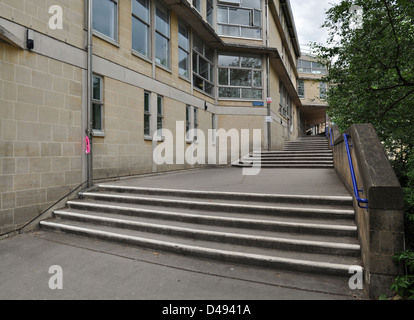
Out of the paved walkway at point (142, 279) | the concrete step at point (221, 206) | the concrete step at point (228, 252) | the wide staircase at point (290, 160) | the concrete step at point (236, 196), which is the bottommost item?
the paved walkway at point (142, 279)

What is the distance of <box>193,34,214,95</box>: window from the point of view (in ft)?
44.8

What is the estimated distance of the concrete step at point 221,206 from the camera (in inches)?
177

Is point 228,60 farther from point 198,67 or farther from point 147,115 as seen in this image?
point 147,115

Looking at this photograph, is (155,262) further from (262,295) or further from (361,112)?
(361,112)

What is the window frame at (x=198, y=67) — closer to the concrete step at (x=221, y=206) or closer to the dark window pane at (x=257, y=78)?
the dark window pane at (x=257, y=78)

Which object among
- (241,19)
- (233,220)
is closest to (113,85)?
(233,220)

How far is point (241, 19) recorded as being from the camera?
15.8m

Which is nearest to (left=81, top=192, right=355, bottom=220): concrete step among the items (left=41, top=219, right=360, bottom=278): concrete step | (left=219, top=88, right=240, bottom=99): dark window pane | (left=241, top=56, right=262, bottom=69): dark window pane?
(left=41, top=219, right=360, bottom=278): concrete step

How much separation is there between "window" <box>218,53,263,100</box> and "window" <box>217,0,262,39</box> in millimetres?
1344

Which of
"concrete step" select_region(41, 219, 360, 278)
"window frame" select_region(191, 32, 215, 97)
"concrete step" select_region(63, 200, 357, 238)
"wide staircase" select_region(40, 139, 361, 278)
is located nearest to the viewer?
"concrete step" select_region(41, 219, 360, 278)

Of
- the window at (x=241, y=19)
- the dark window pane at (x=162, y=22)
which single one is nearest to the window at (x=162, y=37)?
the dark window pane at (x=162, y=22)

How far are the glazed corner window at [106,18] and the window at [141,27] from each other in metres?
0.85

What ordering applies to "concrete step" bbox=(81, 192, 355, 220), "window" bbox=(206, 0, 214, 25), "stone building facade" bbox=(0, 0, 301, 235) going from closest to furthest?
1. "concrete step" bbox=(81, 192, 355, 220)
2. "stone building facade" bbox=(0, 0, 301, 235)
3. "window" bbox=(206, 0, 214, 25)

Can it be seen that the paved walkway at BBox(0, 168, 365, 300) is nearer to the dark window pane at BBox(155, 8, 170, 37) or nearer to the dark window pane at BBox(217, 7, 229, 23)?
the dark window pane at BBox(155, 8, 170, 37)
